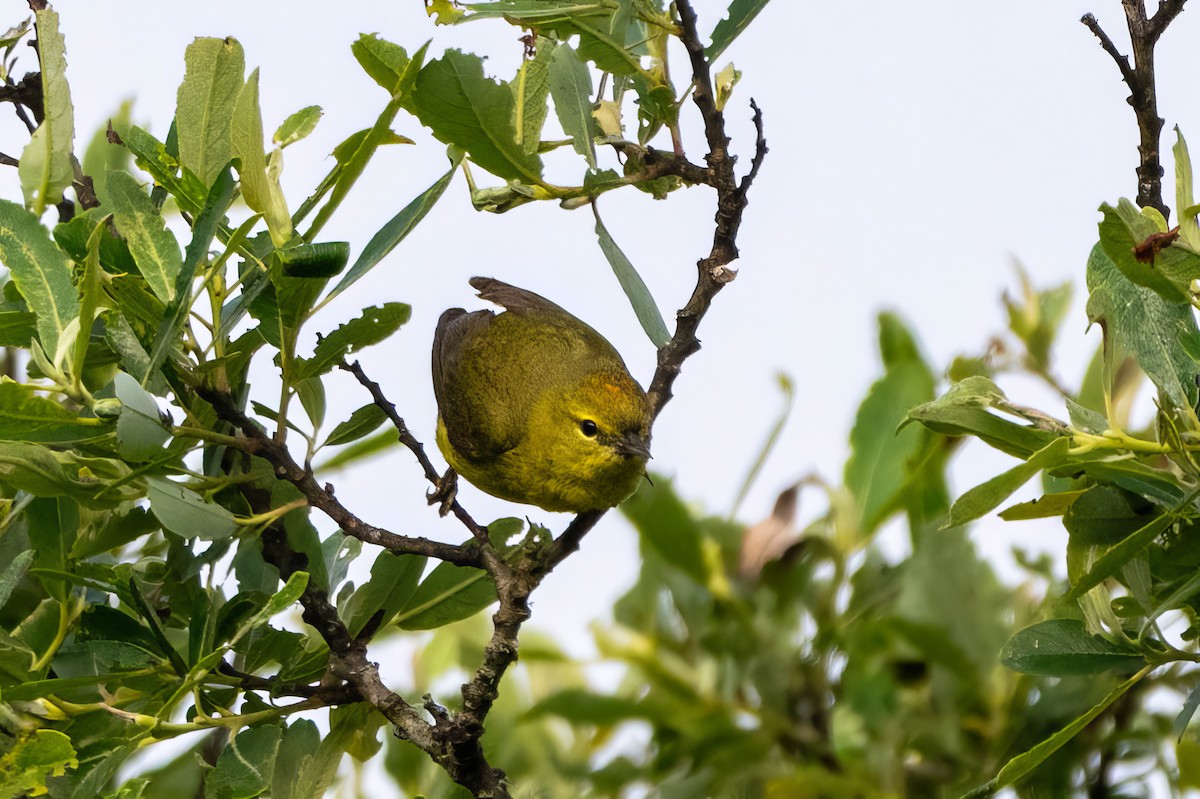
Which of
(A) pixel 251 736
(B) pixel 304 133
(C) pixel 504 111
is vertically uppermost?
(B) pixel 304 133

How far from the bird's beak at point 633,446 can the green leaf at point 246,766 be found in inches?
58.7

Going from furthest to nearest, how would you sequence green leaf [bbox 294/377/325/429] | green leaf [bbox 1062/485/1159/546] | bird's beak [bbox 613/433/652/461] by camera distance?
bird's beak [bbox 613/433/652/461], green leaf [bbox 294/377/325/429], green leaf [bbox 1062/485/1159/546]

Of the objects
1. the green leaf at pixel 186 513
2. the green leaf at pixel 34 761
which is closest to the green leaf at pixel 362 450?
the green leaf at pixel 186 513

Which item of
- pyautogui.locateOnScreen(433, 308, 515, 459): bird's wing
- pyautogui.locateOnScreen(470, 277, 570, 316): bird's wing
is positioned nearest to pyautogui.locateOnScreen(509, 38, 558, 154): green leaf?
pyautogui.locateOnScreen(433, 308, 515, 459): bird's wing

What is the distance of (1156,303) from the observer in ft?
5.94

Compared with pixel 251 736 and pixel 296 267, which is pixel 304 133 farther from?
pixel 251 736

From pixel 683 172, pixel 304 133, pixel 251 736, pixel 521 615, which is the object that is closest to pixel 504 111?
pixel 683 172

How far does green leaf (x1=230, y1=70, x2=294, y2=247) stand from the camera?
7.02 ft

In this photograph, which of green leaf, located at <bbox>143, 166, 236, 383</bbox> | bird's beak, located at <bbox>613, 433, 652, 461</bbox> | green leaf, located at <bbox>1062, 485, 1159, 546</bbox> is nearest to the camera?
green leaf, located at <bbox>1062, 485, 1159, 546</bbox>

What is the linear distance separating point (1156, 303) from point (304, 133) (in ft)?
5.67

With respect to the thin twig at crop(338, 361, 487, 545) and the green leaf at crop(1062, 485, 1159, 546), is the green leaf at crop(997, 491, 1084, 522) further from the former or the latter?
the thin twig at crop(338, 361, 487, 545)

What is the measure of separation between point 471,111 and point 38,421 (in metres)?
0.97

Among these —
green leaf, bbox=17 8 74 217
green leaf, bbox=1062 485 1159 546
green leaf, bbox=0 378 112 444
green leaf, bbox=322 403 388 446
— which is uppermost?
green leaf, bbox=17 8 74 217

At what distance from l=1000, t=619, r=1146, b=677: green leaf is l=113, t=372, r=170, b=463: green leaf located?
1.50 m
